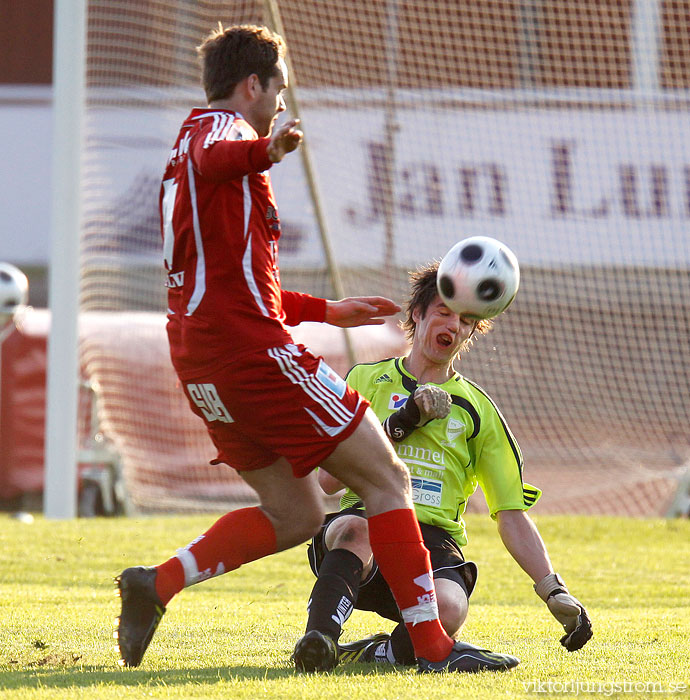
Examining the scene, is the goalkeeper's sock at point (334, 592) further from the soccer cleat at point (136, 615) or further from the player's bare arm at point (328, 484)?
the soccer cleat at point (136, 615)

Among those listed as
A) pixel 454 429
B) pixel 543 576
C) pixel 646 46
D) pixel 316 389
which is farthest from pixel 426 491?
pixel 646 46

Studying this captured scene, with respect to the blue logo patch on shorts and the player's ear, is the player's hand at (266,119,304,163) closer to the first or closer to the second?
the player's ear

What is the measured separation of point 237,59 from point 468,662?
1.74m

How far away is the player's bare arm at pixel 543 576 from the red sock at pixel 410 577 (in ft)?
1.13

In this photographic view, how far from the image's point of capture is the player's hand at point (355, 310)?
143 inches

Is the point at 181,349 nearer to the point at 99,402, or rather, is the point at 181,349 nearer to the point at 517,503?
the point at 517,503

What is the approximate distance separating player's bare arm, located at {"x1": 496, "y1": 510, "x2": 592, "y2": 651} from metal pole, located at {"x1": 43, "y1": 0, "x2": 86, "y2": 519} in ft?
16.9

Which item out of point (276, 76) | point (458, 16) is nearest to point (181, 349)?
point (276, 76)

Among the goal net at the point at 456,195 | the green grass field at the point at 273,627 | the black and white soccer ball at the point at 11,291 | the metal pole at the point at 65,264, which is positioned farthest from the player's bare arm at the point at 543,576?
the goal net at the point at 456,195

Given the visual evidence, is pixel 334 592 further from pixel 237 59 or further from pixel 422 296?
pixel 237 59

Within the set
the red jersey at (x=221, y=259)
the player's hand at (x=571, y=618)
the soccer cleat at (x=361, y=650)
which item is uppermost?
the red jersey at (x=221, y=259)

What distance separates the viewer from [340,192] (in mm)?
10664

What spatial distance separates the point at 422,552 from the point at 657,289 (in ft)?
29.0

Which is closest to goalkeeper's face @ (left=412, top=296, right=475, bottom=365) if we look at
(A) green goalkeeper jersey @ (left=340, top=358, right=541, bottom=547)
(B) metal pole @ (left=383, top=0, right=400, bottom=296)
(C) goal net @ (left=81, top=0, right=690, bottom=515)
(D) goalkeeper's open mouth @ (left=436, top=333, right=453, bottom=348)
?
(D) goalkeeper's open mouth @ (left=436, top=333, right=453, bottom=348)
